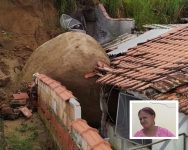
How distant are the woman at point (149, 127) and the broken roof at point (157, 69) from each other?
6.78ft

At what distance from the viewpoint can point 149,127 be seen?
5.53 meters

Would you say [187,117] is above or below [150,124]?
below

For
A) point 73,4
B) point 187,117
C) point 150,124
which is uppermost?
point 73,4

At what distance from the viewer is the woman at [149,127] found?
551 cm

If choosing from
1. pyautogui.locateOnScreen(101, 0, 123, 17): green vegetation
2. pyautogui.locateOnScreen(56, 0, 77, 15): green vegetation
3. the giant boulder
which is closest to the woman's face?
the giant boulder

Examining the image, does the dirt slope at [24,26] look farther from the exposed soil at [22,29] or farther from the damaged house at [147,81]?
the damaged house at [147,81]

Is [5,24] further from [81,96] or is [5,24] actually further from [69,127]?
[69,127]

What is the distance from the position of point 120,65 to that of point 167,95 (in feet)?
9.60

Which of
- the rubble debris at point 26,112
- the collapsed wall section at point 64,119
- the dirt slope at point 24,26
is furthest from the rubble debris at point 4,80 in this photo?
the rubble debris at point 26,112

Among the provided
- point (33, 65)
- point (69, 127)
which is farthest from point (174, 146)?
point (33, 65)

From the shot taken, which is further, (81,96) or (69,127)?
(81,96)

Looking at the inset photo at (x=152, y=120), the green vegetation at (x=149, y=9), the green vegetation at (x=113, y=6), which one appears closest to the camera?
the inset photo at (x=152, y=120)

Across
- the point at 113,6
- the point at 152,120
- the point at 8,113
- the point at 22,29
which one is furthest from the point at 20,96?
the point at 113,6

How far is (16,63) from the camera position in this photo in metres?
14.7
